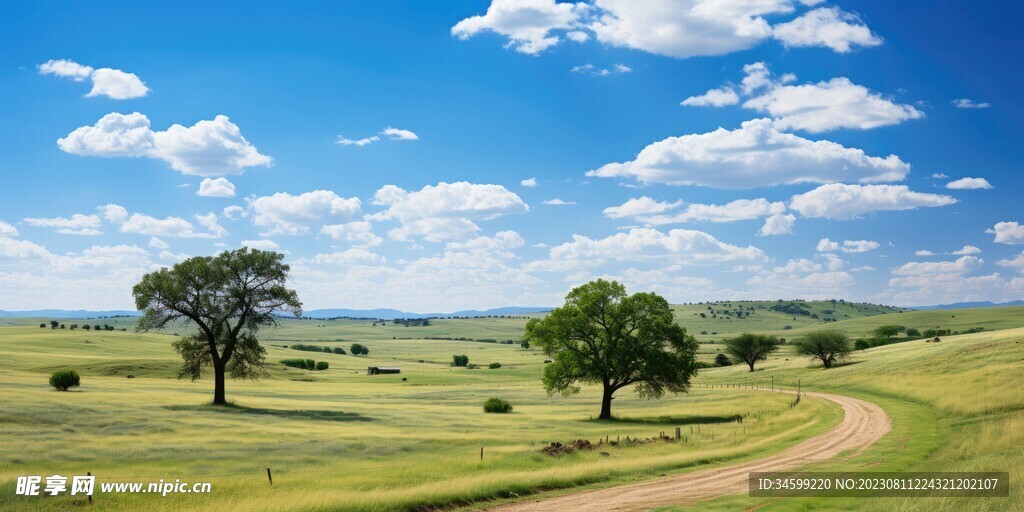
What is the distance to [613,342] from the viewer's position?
69.2 meters

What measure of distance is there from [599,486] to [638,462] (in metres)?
6.39

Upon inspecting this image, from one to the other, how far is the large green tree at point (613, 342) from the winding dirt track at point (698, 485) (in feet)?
81.8

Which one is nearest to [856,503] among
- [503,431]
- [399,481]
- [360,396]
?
[399,481]

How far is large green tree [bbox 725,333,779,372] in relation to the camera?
13875 cm

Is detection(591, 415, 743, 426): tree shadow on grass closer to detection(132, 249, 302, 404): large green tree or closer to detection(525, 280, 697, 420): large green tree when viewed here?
detection(525, 280, 697, 420): large green tree

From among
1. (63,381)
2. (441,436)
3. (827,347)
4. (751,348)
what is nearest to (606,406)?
(441,436)

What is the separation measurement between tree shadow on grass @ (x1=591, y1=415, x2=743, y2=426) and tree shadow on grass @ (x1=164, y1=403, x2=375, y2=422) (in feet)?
72.6

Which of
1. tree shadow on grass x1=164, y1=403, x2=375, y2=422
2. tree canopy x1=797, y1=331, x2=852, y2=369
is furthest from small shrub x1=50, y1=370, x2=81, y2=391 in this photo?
tree canopy x1=797, y1=331, x2=852, y2=369

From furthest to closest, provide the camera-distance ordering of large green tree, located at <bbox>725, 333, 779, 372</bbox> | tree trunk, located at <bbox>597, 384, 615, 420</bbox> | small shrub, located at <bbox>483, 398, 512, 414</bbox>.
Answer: large green tree, located at <bbox>725, 333, 779, 372</bbox>, small shrub, located at <bbox>483, 398, 512, 414</bbox>, tree trunk, located at <bbox>597, 384, 615, 420</bbox>

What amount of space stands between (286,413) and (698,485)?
1731 inches

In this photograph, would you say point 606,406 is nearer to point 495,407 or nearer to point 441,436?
point 495,407

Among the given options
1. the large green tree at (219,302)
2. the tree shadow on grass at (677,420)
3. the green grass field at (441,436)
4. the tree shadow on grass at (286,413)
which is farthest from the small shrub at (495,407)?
the large green tree at (219,302)

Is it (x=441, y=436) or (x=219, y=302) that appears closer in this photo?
(x=441, y=436)

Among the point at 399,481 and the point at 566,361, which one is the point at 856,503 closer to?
the point at 399,481
